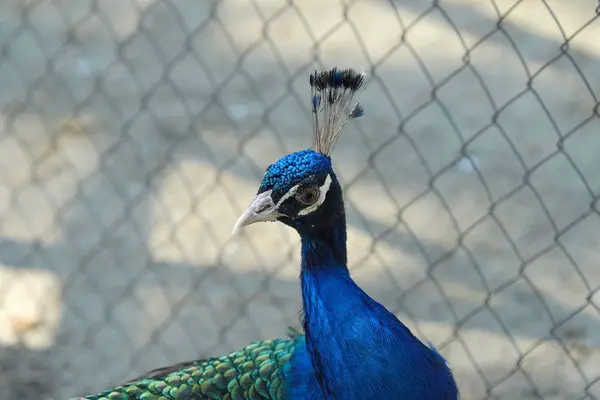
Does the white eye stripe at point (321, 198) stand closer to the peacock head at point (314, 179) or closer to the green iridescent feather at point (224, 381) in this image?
the peacock head at point (314, 179)

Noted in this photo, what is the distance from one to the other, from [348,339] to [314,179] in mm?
275

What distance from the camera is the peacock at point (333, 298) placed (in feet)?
3.90

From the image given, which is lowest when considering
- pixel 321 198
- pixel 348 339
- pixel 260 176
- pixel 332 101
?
pixel 348 339

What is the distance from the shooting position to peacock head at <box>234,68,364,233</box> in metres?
1.18

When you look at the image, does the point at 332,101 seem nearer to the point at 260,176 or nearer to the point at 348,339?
the point at 348,339

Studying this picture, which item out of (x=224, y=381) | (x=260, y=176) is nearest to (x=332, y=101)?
(x=224, y=381)

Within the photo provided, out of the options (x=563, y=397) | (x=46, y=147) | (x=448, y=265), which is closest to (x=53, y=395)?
(x=46, y=147)

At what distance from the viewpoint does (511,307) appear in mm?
2020

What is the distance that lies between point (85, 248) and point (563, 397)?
1.40m

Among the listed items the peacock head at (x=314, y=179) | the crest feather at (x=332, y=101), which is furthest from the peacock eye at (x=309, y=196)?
the crest feather at (x=332, y=101)

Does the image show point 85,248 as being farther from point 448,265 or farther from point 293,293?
point 448,265

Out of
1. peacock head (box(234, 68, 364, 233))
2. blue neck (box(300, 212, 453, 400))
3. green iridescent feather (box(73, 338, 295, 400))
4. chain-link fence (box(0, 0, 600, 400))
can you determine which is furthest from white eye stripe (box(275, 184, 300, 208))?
chain-link fence (box(0, 0, 600, 400))

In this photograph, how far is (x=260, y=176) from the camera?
7.80 ft

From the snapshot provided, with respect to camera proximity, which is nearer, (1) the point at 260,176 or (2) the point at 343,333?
Result: (2) the point at 343,333
